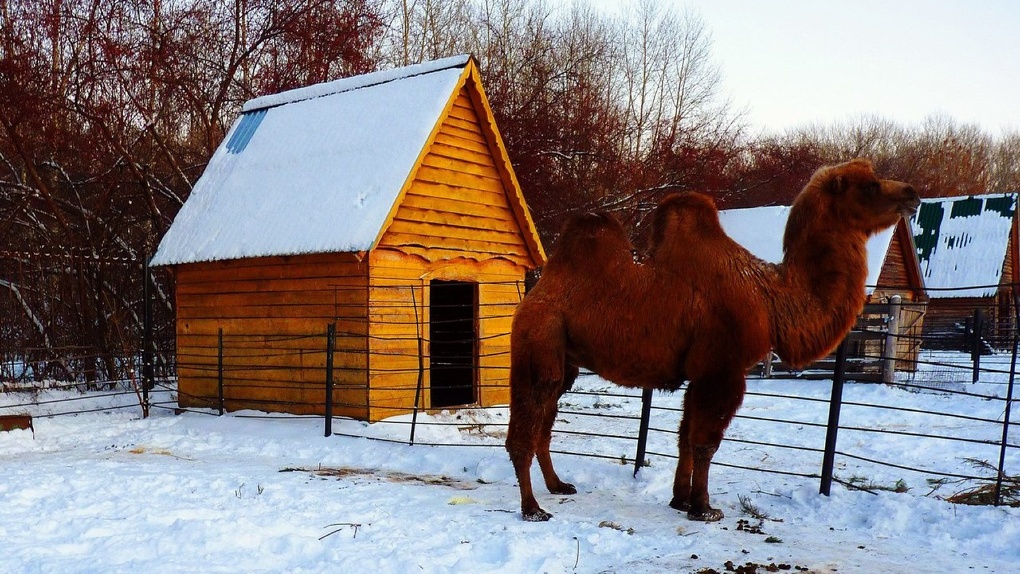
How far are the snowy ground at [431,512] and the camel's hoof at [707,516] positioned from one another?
0.30 ft

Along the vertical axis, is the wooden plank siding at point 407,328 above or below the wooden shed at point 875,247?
below

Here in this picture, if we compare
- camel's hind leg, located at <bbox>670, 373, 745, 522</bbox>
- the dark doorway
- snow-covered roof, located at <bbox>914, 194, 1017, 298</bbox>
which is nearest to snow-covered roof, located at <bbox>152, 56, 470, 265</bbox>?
the dark doorway

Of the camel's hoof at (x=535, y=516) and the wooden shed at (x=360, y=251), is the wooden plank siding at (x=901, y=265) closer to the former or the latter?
the wooden shed at (x=360, y=251)

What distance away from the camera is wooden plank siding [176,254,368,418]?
461 inches

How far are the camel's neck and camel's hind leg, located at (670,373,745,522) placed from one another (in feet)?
1.73

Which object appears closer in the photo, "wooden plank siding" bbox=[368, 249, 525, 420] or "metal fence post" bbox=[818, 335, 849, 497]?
"metal fence post" bbox=[818, 335, 849, 497]

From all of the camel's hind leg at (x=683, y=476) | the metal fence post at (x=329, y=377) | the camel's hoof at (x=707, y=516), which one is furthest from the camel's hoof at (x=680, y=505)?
the metal fence post at (x=329, y=377)

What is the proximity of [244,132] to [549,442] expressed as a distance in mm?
11088

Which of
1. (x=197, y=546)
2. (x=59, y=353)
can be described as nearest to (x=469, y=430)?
(x=197, y=546)

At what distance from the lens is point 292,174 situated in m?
13.6

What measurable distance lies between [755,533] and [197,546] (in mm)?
4102

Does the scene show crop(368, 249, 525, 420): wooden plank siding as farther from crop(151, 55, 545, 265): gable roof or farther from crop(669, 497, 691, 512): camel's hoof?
crop(669, 497, 691, 512): camel's hoof

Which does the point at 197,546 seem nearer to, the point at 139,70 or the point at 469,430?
the point at 469,430

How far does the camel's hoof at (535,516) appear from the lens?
6.39m
